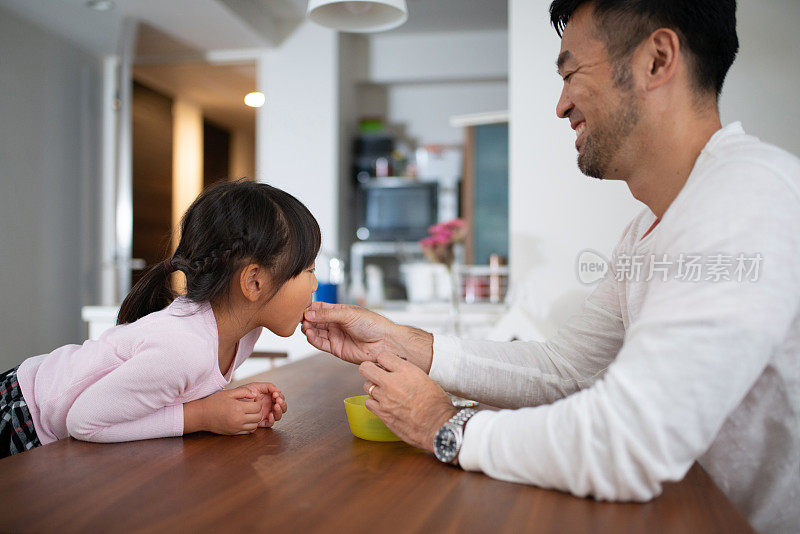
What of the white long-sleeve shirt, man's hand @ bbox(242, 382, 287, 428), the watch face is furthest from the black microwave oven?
the watch face

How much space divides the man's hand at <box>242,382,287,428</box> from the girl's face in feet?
0.61

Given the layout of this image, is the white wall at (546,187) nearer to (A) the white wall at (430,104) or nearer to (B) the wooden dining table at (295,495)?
(B) the wooden dining table at (295,495)

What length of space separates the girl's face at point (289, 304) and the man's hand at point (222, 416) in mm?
245

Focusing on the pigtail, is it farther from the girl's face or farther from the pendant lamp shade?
the pendant lamp shade

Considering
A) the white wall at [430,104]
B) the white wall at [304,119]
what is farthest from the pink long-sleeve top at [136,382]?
the white wall at [430,104]

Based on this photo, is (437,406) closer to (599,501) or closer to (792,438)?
(599,501)

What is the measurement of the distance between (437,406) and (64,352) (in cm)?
74

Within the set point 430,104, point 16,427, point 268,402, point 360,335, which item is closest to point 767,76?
point 360,335

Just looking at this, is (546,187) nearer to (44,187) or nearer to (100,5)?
(100,5)

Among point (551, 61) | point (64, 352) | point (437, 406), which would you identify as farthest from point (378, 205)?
point (437, 406)

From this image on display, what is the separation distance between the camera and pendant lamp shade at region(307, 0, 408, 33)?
6.06 feet

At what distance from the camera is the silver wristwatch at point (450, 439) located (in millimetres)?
746

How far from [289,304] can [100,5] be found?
3.17 meters

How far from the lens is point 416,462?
778 millimetres
